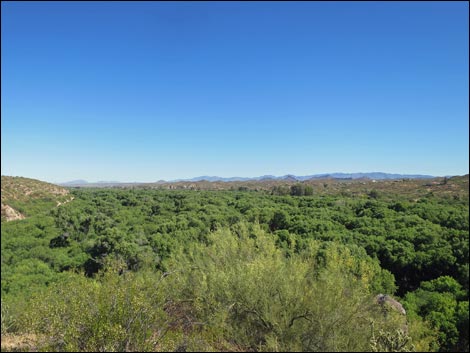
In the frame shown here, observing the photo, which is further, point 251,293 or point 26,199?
point 26,199

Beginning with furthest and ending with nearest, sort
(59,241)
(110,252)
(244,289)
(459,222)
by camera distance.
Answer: (59,241) → (110,252) → (459,222) → (244,289)

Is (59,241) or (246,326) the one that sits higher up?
(246,326)

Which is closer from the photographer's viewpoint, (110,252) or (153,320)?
(153,320)

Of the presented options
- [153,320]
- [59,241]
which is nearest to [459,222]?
[153,320]

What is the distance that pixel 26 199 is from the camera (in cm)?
7231

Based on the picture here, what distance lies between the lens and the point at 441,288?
25328mm

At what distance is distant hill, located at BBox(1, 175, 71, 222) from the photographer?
61.3 meters

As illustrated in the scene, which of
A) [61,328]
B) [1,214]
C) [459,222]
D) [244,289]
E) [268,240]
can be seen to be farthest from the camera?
[1,214]

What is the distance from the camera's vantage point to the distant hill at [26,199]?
61278 mm

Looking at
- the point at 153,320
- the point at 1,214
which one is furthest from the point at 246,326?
the point at 1,214

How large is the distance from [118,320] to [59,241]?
155 feet

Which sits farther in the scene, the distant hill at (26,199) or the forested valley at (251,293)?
the distant hill at (26,199)

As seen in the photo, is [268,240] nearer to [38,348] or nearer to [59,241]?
[38,348]

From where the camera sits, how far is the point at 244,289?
10805 millimetres
